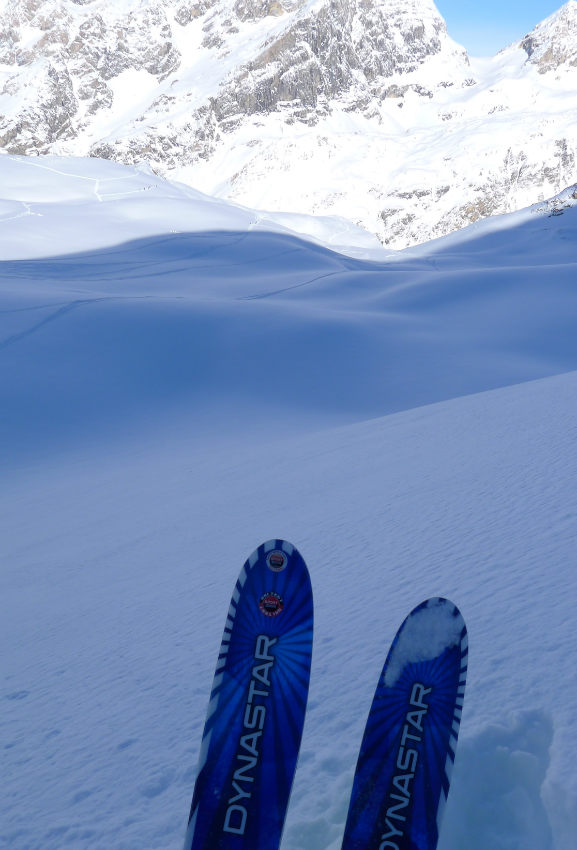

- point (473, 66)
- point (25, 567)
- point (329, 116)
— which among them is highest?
point (473, 66)

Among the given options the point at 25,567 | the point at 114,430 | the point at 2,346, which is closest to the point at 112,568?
the point at 25,567

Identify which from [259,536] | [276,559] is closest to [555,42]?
[259,536]

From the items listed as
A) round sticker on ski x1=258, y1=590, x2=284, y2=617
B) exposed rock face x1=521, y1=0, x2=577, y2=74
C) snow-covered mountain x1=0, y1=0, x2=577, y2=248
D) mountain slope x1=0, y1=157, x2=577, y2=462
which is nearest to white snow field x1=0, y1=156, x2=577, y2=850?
mountain slope x1=0, y1=157, x2=577, y2=462

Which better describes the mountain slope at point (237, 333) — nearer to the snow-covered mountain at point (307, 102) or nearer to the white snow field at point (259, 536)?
the white snow field at point (259, 536)

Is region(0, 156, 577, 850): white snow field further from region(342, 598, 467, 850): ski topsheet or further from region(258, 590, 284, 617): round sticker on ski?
region(258, 590, 284, 617): round sticker on ski

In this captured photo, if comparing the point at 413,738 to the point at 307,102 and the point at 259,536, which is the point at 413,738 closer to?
the point at 259,536

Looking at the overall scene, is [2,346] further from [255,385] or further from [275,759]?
[275,759]

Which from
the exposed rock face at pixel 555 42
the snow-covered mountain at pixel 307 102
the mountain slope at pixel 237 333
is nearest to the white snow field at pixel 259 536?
the mountain slope at pixel 237 333

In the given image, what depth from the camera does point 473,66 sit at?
136875 mm

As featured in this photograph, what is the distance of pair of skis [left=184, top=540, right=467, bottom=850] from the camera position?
1.43 m

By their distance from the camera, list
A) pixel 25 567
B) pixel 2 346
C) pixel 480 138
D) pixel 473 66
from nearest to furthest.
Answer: pixel 25 567, pixel 2 346, pixel 480 138, pixel 473 66

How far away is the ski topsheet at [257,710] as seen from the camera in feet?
4.91

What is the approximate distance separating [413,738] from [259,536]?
1.79 m

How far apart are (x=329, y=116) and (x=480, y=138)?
27543mm
